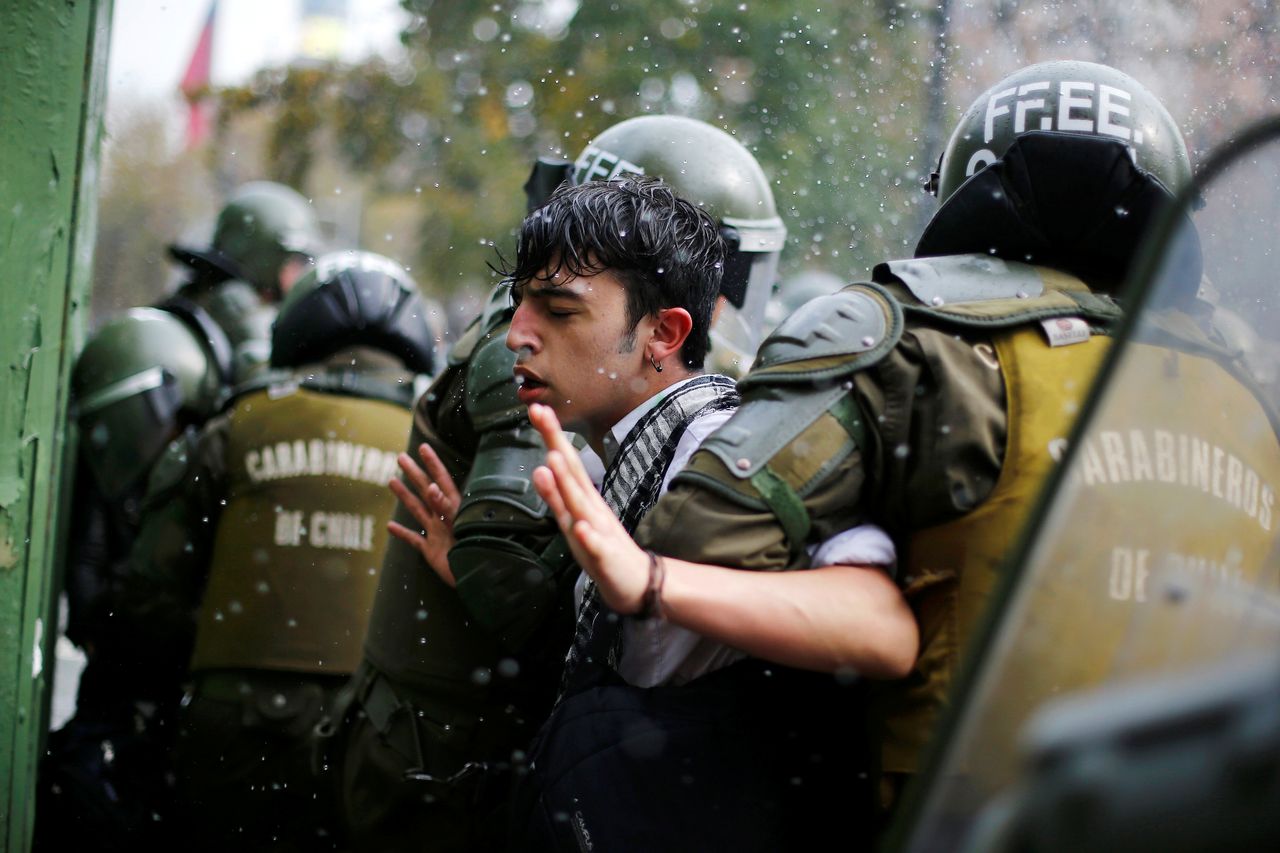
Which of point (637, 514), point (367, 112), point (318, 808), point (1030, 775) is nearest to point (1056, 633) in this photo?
point (1030, 775)

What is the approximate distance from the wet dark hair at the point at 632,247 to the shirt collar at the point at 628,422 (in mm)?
131

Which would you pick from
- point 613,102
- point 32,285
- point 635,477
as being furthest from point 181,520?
point 613,102

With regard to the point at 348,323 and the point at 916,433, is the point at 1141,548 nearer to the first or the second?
the point at 916,433

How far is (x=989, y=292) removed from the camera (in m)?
2.11

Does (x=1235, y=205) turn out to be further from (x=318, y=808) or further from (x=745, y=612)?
(x=318, y=808)

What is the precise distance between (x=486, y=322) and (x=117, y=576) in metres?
2.54

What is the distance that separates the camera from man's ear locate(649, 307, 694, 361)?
7.98 feet

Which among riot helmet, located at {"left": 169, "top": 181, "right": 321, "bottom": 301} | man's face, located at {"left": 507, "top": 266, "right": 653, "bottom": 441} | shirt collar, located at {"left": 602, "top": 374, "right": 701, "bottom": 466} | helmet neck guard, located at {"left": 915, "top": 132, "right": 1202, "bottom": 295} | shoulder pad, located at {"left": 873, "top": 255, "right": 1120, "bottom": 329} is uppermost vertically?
helmet neck guard, located at {"left": 915, "top": 132, "right": 1202, "bottom": 295}

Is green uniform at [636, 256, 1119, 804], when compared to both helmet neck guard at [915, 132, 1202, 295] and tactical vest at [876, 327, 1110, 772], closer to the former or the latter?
tactical vest at [876, 327, 1110, 772]

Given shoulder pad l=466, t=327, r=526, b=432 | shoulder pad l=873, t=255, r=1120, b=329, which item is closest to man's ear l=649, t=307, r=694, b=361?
shoulder pad l=873, t=255, r=1120, b=329

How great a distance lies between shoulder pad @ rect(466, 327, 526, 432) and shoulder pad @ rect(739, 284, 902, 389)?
93cm

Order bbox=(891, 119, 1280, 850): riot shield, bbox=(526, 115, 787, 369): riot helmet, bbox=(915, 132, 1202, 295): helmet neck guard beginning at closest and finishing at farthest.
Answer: bbox=(891, 119, 1280, 850): riot shield < bbox=(915, 132, 1202, 295): helmet neck guard < bbox=(526, 115, 787, 369): riot helmet

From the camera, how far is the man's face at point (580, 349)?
237cm

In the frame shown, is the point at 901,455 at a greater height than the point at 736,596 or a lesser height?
greater
